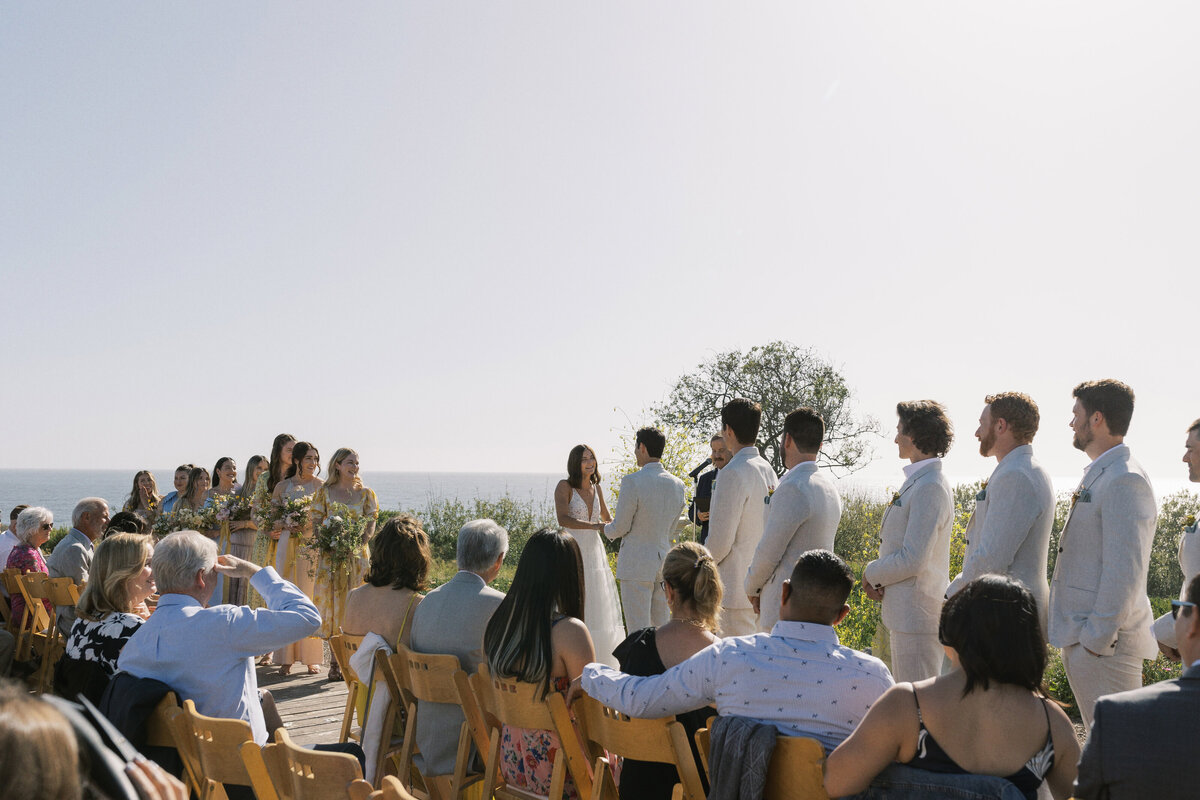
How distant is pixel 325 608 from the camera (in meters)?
7.77

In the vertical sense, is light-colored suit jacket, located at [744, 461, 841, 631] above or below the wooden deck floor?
above

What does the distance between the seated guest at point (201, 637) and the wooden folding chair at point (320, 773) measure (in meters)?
1.10

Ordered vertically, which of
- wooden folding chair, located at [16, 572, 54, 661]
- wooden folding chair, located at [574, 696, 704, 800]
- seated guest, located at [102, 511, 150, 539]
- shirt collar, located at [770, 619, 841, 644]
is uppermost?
seated guest, located at [102, 511, 150, 539]

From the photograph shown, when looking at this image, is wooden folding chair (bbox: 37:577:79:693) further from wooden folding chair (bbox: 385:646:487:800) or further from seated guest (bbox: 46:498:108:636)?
wooden folding chair (bbox: 385:646:487:800)

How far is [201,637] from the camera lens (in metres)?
3.36

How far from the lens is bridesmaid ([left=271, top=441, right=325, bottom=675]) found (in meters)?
7.71

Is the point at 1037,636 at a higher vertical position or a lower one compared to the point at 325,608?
higher

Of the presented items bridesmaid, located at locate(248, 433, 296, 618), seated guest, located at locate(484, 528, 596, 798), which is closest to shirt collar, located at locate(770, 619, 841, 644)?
seated guest, located at locate(484, 528, 596, 798)

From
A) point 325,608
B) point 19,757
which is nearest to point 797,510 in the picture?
point 19,757

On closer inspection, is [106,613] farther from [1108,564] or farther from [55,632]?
[1108,564]

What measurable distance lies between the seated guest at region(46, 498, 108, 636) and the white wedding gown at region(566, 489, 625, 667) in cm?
369

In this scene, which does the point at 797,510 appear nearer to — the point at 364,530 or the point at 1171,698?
the point at 1171,698

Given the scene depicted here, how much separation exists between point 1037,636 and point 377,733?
9.73ft

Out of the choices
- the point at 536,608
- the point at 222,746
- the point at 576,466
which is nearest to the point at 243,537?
the point at 576,466
